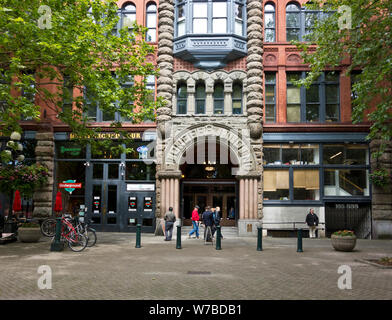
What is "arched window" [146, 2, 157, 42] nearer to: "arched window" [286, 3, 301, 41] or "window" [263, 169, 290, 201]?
"arched window" [286, 3, 301, 41]

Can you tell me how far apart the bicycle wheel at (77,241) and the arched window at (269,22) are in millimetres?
15795

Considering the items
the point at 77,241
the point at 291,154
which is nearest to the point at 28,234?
the point at 77,241

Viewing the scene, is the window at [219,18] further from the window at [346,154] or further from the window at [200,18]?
the window at [346,154]

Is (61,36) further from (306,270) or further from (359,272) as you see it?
(359,272)

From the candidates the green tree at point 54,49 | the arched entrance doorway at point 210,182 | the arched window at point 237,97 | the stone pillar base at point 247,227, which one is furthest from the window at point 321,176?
the green tree at point 54,49

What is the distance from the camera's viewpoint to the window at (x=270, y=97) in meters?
22.6

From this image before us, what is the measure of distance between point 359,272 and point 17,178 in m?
15.4

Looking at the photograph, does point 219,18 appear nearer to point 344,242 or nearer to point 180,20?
point 180,20

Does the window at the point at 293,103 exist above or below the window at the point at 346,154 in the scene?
above

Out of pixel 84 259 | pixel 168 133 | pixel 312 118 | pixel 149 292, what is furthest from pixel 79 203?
pixel 149 292

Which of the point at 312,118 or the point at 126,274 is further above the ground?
the point at 312,118

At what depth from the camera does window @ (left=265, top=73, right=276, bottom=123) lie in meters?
22.6

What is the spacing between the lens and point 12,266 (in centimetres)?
1034

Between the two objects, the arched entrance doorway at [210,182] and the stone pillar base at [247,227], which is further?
the arched entrance doorway at [210,182]
